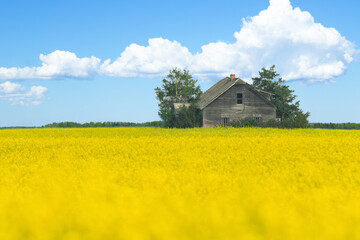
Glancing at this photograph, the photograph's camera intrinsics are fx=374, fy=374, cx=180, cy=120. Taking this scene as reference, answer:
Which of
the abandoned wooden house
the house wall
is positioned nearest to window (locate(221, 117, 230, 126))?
the abandoned wooden house

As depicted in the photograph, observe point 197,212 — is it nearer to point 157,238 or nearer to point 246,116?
point 157,238

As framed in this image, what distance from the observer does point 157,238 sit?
379 centimetres

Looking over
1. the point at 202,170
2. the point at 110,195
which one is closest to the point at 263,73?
the point at 202,170

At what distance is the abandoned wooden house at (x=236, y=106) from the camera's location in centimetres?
4941

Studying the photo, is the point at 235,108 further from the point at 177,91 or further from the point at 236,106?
the point at 177,91

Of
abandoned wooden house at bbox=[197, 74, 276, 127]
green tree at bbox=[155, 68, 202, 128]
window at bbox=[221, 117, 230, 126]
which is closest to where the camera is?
abandoned wooden house at bbox=[197, 74, 276, 127]

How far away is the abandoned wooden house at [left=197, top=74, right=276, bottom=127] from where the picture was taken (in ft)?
162

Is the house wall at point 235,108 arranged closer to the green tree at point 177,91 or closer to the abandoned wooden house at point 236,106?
the abandoned wooden house at point 236,106

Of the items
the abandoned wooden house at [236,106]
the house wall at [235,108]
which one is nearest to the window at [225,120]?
the abandoned wooden house at [236,106]

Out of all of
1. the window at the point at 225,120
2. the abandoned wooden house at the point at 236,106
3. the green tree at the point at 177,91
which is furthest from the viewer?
the green tree at the point at 177,91

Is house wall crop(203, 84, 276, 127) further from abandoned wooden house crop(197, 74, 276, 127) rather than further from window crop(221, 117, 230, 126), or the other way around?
window crop(221, 117, 230, 126)

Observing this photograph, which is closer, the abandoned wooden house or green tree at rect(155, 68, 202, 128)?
the abandoned wooden house

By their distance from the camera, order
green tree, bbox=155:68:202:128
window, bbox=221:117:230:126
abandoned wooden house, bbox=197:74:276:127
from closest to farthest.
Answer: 1. abandoned wooden house, bbox=197:74:276:127
2. window, bbox=221:117:230:126
3. green tree, bbox=155:68:202:128

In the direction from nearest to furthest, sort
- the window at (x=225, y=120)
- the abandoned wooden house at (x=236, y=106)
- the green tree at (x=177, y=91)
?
the abandoned wooden house at (x=236, y=106)
the window at (x=225, y=120)
the green tree at (x=177, y=91)
